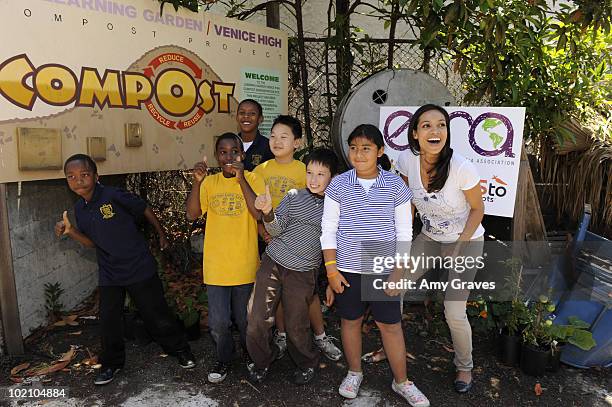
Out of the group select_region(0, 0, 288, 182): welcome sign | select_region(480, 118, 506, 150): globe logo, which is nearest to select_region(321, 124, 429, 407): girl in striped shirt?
select_region(480, 118, 506, 150): globe logo

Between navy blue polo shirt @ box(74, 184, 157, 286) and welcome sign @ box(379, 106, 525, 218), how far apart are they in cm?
260

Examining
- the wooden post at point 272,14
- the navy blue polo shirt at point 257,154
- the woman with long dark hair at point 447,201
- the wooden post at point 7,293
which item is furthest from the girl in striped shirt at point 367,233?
the wooden post at point 272,14

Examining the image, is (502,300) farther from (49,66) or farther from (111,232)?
(49,66)

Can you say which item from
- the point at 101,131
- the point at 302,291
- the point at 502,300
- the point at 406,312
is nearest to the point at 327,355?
the point at 302,291

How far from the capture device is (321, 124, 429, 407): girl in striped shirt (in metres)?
2.77

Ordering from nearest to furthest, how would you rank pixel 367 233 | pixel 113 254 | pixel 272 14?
pixel 367 233
pixel 113 254
pixel 272 14

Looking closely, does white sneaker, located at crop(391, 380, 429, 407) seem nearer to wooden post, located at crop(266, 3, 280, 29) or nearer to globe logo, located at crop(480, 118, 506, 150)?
globe logo, located at crop(480, 118, 506, 150)

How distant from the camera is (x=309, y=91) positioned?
555cm

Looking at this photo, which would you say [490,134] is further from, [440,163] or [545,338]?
[545,338]

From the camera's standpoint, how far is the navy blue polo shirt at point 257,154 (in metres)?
3.64

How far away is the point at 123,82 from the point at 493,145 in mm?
2891

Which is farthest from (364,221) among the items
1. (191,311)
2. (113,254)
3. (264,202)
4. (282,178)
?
(191,311)

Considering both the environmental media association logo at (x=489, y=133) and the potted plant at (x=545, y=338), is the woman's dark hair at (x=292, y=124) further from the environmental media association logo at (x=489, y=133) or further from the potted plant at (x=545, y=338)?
the potted plant at (x=545, y=338)

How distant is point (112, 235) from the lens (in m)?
3.16
